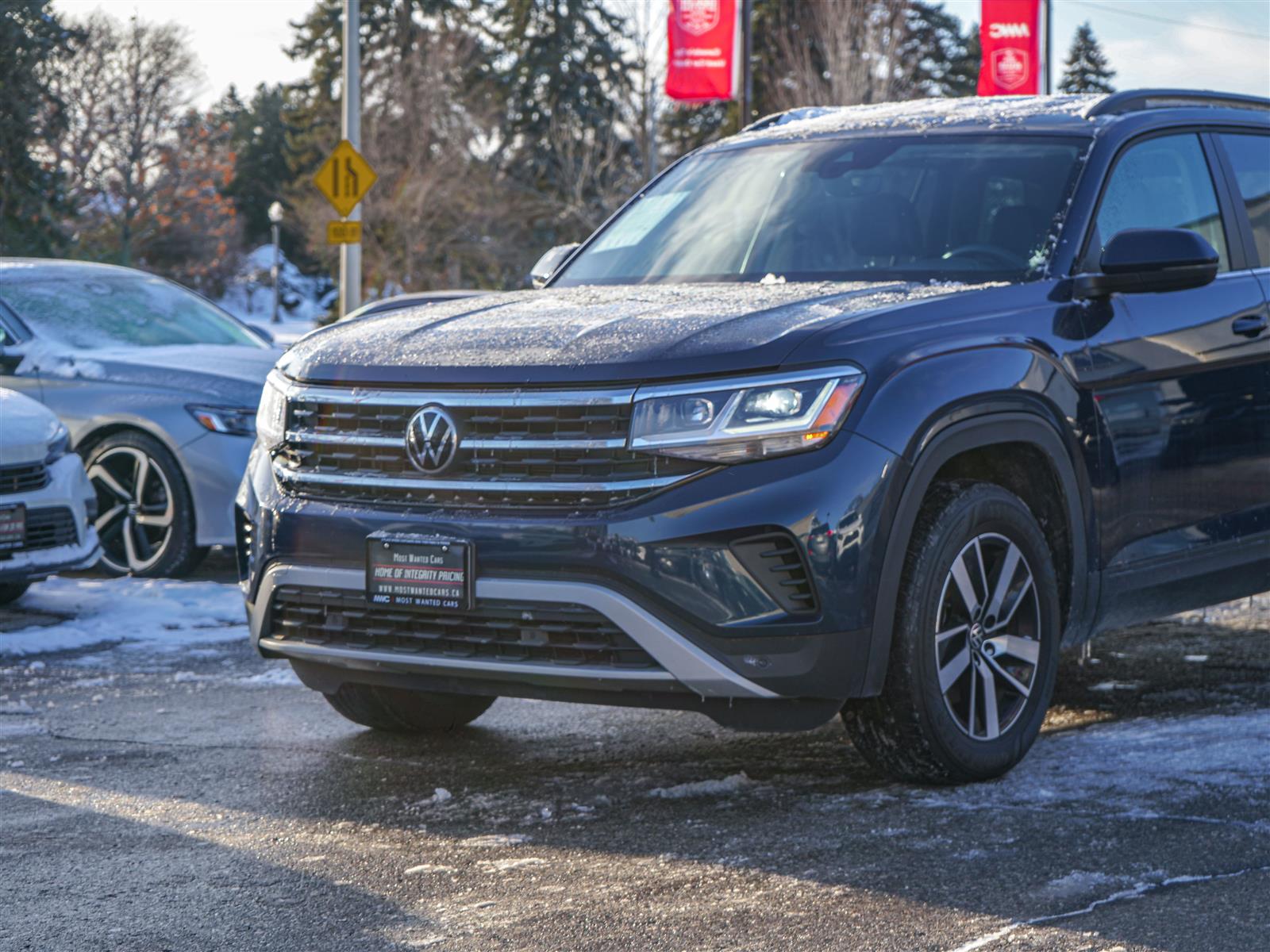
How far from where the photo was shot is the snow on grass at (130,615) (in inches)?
290

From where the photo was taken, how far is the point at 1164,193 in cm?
579

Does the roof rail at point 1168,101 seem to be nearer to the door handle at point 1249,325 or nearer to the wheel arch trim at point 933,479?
the door handle at point 1249,325

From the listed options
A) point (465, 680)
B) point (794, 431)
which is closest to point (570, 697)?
point (465, 680)

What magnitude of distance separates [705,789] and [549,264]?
2.29m

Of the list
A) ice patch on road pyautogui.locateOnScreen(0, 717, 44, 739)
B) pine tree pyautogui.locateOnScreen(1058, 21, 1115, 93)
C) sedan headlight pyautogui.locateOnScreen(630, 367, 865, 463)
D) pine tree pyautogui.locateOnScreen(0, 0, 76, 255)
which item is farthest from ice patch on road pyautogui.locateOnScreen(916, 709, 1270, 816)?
pine tree pyautogui.locateOnScreen(1058, 21, 1115, 93)

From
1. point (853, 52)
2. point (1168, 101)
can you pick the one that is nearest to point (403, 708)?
point (1168, 101)

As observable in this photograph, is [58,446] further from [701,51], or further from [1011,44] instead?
[1011,44]

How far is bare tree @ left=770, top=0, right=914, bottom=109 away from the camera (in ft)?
139

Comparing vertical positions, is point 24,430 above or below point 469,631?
above

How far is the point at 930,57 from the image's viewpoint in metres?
56.6

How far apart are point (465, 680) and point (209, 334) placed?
21.4 feet

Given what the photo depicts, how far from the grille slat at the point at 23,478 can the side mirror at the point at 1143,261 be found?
4.75m

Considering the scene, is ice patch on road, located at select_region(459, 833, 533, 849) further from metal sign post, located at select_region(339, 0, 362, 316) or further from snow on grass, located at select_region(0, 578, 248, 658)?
metal sign post, located at select_region(339, 0, 362, 316)

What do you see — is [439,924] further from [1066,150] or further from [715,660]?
[1066,150]
